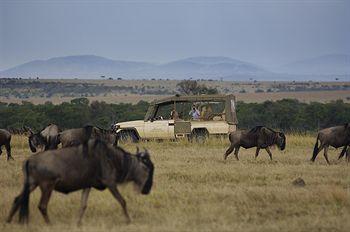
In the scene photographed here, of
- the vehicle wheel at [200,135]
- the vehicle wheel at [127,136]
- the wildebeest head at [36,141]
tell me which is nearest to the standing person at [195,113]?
the vehicle wheel at [200,135]

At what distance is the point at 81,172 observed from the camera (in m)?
10.2

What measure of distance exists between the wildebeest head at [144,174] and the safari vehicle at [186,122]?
46.0 feet

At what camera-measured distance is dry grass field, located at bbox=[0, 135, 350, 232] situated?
10.2 m

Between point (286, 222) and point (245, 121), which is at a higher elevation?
point (286, 222)

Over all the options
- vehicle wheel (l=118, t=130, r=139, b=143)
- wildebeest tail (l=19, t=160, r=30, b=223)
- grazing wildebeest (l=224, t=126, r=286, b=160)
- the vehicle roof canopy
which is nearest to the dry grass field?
wildebeest tail (l=19, t=160, r=30, b=223)

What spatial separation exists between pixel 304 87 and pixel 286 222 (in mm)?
126099

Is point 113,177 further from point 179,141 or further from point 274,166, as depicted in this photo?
point 179,141

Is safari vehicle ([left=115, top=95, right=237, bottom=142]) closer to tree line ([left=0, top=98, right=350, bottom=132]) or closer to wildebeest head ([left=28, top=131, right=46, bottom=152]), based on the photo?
wildebeest head ([left=28, top=131, right=46, bottom=152])

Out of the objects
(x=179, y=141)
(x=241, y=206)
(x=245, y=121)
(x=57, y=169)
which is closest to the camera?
(x=57, y=169)

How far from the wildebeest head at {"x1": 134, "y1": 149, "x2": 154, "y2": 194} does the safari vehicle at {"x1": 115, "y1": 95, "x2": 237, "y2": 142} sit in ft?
46.0

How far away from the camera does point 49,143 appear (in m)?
17.7

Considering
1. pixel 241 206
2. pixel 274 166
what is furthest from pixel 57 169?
pixel 274 166

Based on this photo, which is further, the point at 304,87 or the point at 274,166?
the point at 304,87

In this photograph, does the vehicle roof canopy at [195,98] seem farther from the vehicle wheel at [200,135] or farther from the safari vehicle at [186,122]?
the vehicle wheel at [200,135]
